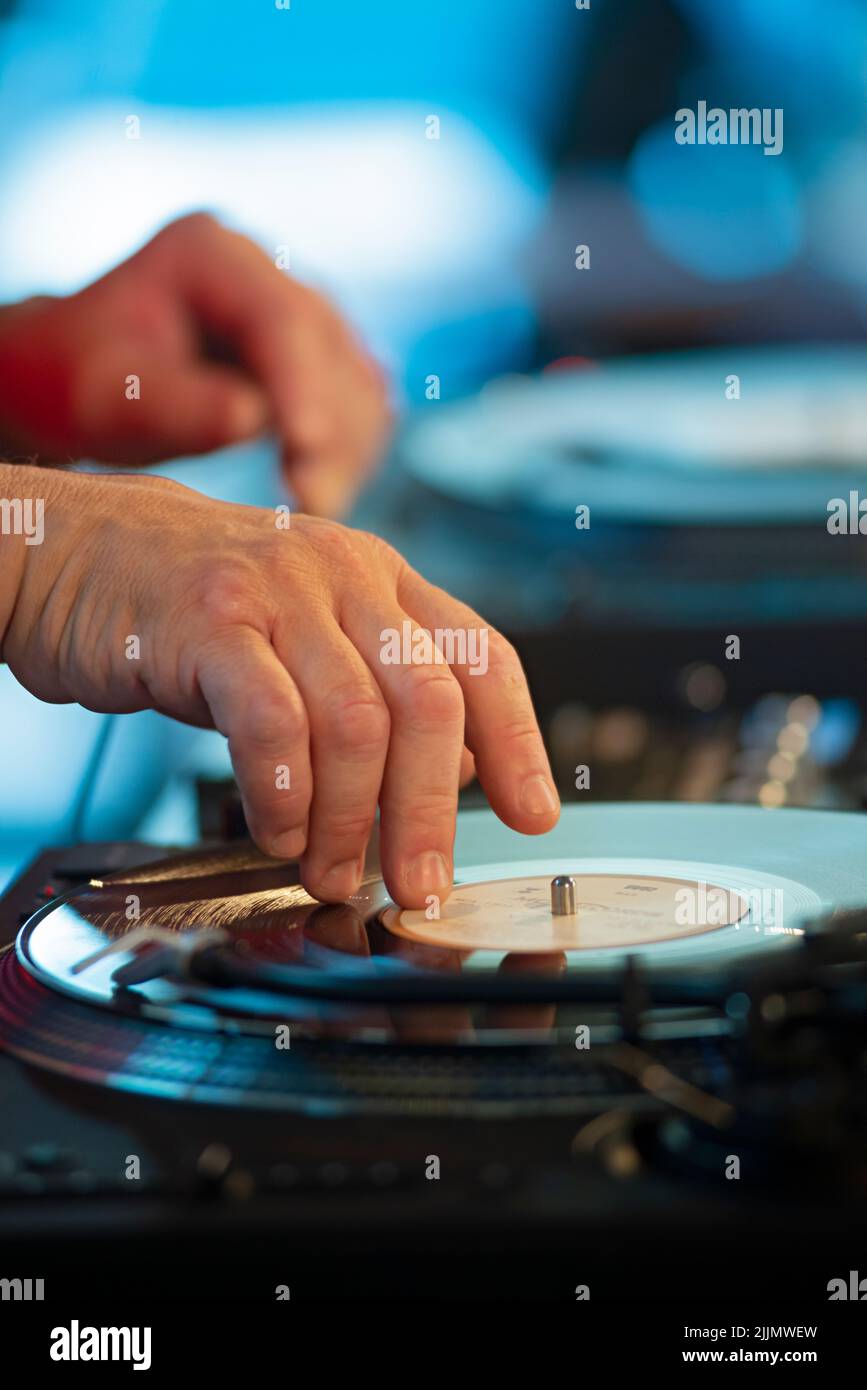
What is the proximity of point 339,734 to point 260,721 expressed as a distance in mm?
49

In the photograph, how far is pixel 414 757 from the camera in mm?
849

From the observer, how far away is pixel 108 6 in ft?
10.6

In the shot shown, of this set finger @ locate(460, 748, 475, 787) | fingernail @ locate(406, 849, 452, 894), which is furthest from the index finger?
fingernail @ locate(406, 849, 452, 894)

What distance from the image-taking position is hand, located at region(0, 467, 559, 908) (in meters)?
0.81

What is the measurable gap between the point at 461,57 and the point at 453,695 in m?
2.82

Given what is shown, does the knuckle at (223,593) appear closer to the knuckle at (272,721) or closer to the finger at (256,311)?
the knuckle at (272,721)

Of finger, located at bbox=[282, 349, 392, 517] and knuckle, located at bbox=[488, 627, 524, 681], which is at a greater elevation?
finger, located at bbox=[282, 349, 392, 517]

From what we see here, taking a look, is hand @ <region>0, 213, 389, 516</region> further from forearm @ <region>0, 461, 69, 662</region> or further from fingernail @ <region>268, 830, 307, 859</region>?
fingernail @ <region>268, 830, 307, 859</region>

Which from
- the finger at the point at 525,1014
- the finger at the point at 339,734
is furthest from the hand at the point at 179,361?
the finger at the point at 525,1014

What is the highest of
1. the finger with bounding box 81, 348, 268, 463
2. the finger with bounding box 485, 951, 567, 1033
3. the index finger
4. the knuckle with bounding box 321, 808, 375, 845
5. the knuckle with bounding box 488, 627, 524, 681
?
the index finger

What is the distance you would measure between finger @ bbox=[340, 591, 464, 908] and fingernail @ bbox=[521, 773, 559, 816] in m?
0.07

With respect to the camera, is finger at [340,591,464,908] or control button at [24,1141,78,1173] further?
finger at [340,591,464,908]

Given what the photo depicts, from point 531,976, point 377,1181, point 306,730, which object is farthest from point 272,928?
point 377,1181
